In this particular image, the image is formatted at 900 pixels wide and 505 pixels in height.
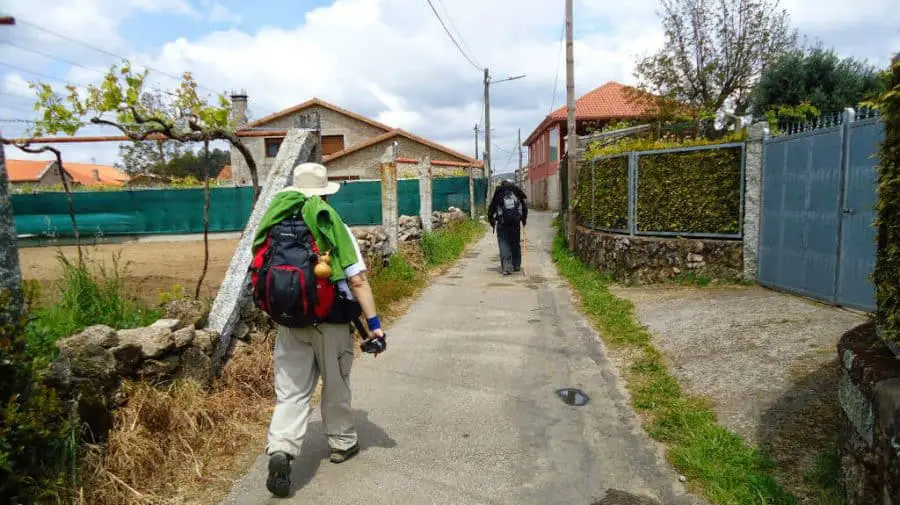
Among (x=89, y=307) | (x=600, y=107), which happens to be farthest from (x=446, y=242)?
(x=600, y=107)

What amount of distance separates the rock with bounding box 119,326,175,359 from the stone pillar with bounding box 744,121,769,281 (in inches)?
274

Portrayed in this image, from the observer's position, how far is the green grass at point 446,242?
12.0 metres

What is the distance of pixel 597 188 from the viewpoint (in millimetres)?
10391

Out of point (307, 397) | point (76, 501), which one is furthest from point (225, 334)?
point (76, 501)

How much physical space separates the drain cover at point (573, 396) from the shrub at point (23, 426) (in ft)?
10.7

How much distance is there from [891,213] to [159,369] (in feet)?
13.3

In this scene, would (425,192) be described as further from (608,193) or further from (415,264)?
(608,193)

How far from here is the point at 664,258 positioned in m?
8.55

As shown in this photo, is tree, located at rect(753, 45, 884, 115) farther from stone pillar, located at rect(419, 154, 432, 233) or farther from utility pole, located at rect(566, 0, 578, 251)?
stone pillar, located at rect(419, 154, 432, 233)

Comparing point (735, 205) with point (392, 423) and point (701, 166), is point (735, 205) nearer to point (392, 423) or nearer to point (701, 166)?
point (701, 166)

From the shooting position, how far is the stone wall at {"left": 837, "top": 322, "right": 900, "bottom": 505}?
2.26 meters

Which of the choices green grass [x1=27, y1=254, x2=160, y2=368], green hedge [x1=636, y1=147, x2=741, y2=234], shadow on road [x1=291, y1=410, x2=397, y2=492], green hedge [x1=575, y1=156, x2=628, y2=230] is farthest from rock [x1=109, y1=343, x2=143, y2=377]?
green hedge [x1=575, y1=156, x2=628, y2=230]

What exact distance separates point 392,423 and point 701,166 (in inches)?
239

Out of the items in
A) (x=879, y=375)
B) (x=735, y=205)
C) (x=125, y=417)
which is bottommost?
(x=125, y=417)
